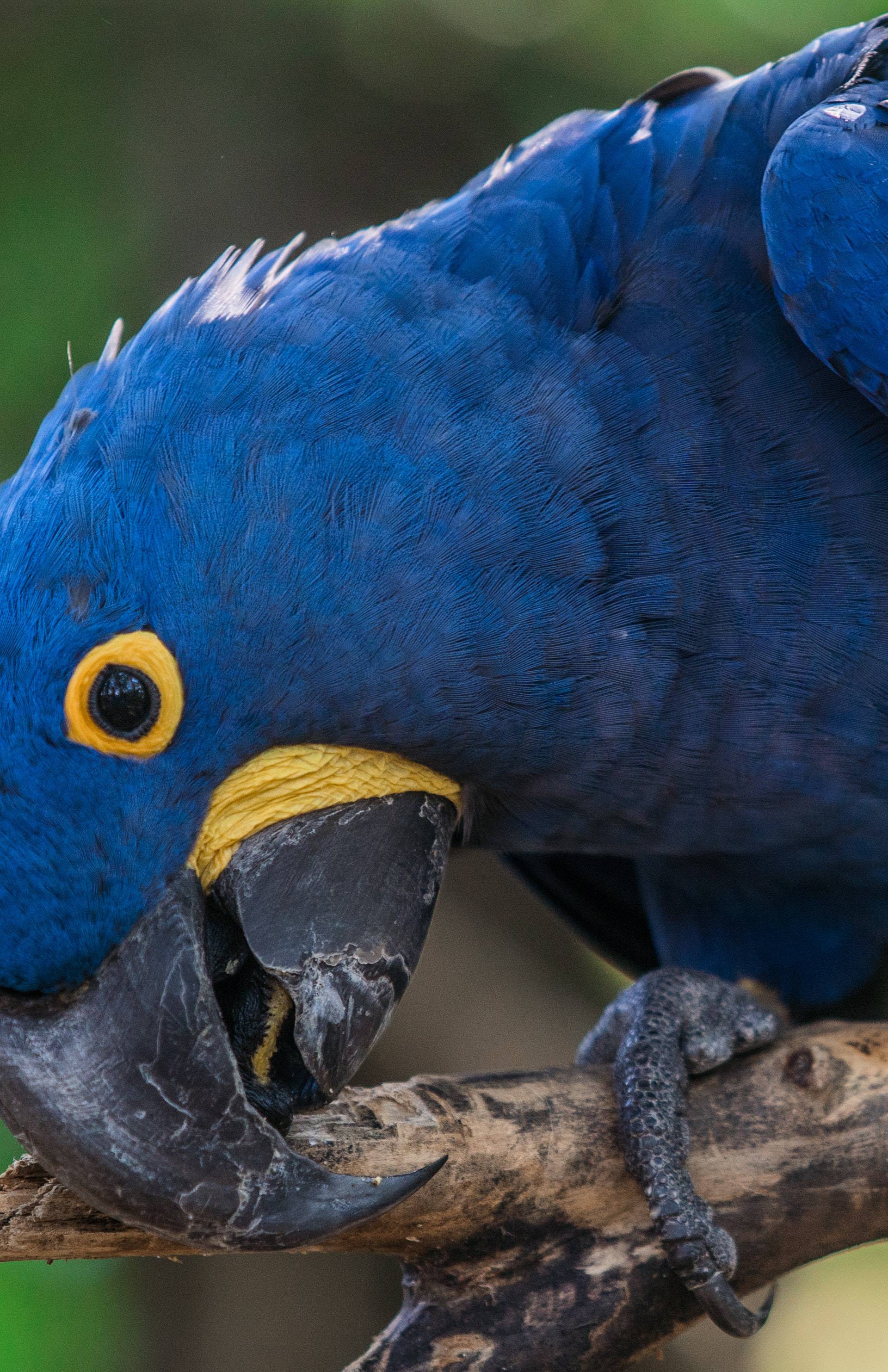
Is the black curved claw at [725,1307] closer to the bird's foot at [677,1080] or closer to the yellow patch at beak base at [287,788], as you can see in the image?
the bird's foot at [677,1080]

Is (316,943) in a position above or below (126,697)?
below

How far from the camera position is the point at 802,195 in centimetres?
169

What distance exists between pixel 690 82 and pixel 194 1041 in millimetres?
1665

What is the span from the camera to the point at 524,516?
1590 millimetres

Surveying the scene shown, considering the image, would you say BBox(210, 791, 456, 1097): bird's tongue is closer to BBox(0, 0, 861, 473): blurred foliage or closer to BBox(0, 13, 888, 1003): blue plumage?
BBox(0, 13, 888, 1003): blue plumage

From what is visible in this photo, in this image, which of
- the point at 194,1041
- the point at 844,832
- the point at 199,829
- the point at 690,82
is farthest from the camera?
the point at 690,82

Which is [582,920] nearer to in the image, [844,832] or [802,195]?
[844,832]

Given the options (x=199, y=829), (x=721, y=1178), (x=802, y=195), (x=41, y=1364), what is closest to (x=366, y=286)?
(x=802, y=195)

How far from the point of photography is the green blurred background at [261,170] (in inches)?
114

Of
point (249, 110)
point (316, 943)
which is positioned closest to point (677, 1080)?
point (316, 943)

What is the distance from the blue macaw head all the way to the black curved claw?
503 mm

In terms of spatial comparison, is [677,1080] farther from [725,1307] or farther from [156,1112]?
[156,1112]

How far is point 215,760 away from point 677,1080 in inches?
32.4

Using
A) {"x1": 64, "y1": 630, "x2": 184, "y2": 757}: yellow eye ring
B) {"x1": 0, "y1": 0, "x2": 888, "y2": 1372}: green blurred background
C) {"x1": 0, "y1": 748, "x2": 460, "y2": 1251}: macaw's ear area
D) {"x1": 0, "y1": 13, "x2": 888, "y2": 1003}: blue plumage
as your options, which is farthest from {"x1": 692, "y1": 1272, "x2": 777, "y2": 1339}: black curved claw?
{"x1": 0, "y1": 0, "x2": 888, "y2": 1372}: green blurred background
